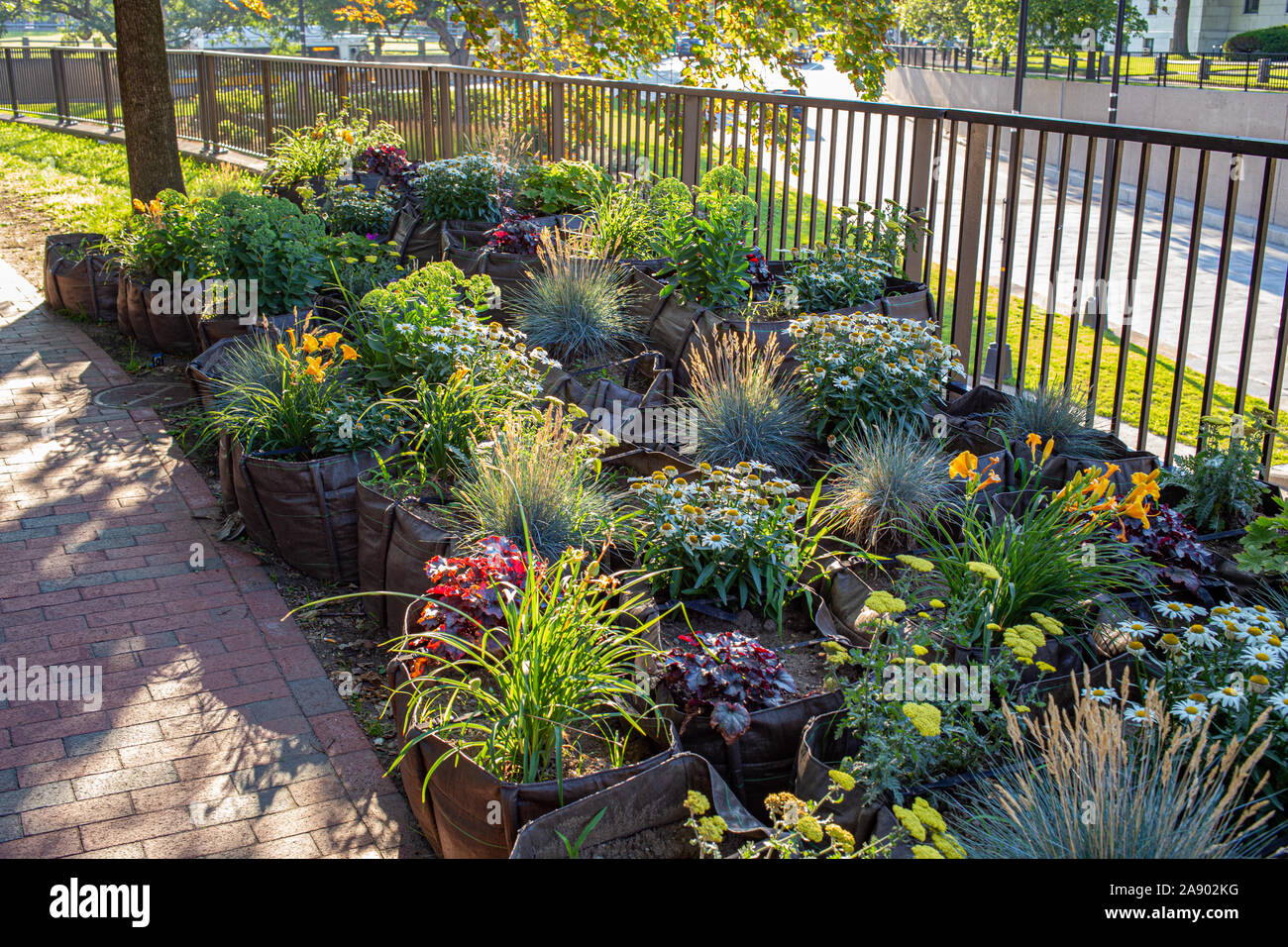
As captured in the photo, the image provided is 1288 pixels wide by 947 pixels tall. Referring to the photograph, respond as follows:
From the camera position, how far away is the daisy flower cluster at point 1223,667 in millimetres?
2789

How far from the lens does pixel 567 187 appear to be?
862 centimetres

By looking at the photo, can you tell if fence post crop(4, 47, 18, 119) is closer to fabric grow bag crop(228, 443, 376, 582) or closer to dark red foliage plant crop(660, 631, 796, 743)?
fabric grow bag crop(228, 443, 376, 582)

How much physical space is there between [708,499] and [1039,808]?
1.87 meters

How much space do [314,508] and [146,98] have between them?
649cm

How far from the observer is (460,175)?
8.50m

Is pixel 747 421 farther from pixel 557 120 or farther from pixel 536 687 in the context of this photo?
pixel 557 120

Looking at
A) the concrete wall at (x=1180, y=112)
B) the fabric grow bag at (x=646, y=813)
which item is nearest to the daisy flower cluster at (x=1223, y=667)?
the fabric grow bag at (x=646, y=813)

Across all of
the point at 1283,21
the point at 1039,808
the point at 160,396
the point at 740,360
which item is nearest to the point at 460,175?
the point at 160,396

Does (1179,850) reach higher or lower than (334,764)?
higher

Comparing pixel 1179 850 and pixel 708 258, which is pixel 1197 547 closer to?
pixel 1179 850

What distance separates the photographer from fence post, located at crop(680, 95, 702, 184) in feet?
26.9

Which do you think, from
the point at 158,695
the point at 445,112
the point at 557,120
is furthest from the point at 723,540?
the point at 445,112

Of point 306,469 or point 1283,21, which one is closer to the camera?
point 306,469

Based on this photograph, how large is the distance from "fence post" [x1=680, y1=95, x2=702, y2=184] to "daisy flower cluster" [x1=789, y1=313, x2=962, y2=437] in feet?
11.7
